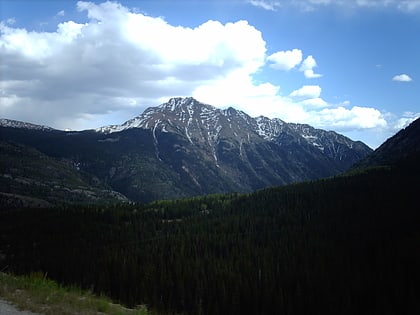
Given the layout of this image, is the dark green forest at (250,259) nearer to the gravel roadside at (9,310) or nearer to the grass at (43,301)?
the grass at (43,301)

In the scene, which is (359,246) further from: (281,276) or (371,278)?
(281,276)

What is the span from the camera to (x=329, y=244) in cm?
14275

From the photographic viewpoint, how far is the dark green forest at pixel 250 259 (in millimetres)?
93438

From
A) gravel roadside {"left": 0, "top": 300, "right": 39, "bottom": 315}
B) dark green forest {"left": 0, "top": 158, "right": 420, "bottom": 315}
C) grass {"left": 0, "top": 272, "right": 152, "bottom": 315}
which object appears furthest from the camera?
dark green forest {"left": 0, "top": 158, "right": 420, "bottom": 315}

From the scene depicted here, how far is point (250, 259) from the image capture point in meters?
125

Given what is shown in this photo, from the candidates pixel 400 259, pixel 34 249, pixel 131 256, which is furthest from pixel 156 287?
pixel 34 249

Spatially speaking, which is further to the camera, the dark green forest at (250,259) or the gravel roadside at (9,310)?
the dark green forest at (250,259)

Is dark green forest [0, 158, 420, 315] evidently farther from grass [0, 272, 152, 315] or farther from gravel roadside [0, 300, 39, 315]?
gravel roadside [0, 300, 39, 315]

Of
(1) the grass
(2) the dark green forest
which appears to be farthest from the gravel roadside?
(2) the dark green forest

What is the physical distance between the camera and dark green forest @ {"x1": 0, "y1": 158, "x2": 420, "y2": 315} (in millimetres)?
93438

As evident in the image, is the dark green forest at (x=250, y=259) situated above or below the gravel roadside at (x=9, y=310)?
below

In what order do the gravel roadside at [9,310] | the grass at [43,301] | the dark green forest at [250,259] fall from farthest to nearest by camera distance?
the dark green forest at [250,259]
the grass at [43,301]
the gravel roadside at [9,310]

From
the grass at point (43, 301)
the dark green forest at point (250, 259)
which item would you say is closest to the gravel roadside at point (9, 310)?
the grass at point (43, 301)

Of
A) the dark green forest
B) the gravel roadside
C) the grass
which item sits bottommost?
the dark green forest
